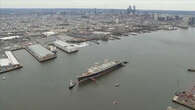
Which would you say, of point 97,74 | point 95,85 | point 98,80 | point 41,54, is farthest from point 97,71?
point 41,54

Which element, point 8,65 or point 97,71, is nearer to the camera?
point 97,71

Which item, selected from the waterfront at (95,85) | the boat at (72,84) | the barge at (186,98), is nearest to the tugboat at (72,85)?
the boat at (72,84)

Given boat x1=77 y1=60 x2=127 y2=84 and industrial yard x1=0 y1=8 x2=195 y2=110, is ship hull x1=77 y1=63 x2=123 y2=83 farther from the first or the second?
industrial yard x1=0 y1=8 x2=195 y2=110

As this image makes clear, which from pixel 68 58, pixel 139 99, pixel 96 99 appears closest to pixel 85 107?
pixel 96 99

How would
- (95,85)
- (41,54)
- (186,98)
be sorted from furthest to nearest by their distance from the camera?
(41,54), (95,85), (186,98)

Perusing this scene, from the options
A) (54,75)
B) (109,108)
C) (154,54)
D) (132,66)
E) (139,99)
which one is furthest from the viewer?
(154,54)

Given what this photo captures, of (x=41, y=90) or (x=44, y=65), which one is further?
(x=44, y=65)

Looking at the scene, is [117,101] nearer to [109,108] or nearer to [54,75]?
[109,108]

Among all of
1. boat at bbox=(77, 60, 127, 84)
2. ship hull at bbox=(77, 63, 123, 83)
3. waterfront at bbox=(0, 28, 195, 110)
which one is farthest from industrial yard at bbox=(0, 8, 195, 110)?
ship hull at bbox=(77, 63, 123, 83)

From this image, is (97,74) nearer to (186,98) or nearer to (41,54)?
(186,98)
